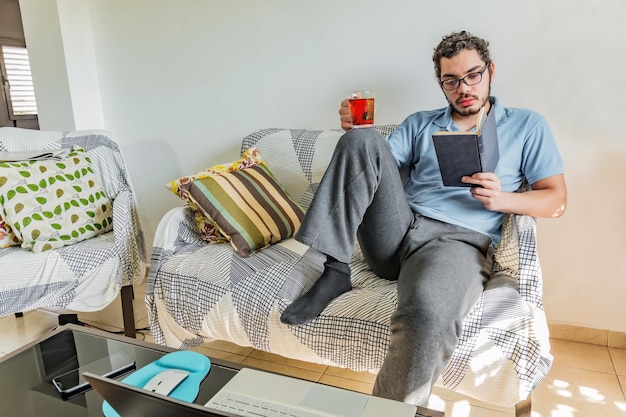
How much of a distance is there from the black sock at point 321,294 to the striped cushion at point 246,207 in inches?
15.2

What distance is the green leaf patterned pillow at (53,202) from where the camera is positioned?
6.10 ft

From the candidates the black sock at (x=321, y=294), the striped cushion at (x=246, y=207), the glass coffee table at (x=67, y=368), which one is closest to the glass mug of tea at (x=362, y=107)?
the striped cushion at (x=246, y=207)

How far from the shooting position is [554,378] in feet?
5.48

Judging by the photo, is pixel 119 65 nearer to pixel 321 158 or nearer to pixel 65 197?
pixel 65 197

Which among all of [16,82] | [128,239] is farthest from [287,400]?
[16,82]

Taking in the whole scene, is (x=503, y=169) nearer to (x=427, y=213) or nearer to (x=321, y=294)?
(x=427, y=213)

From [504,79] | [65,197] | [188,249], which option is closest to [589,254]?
[504,79]

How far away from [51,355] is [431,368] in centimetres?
90

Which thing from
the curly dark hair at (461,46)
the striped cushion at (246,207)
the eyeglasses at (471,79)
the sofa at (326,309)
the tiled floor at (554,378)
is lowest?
the tiled floor at (554,378)

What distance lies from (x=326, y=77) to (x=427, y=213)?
0.91m

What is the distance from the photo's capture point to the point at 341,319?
1.29m

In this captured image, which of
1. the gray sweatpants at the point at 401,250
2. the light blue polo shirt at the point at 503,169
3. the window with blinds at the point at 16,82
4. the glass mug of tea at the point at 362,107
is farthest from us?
the window with blinds at the point at 16,82

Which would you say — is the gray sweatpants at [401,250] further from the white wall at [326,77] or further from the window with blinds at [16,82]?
the window with blinds at [16,82]

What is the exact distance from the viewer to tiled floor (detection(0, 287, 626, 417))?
150 centimetres
